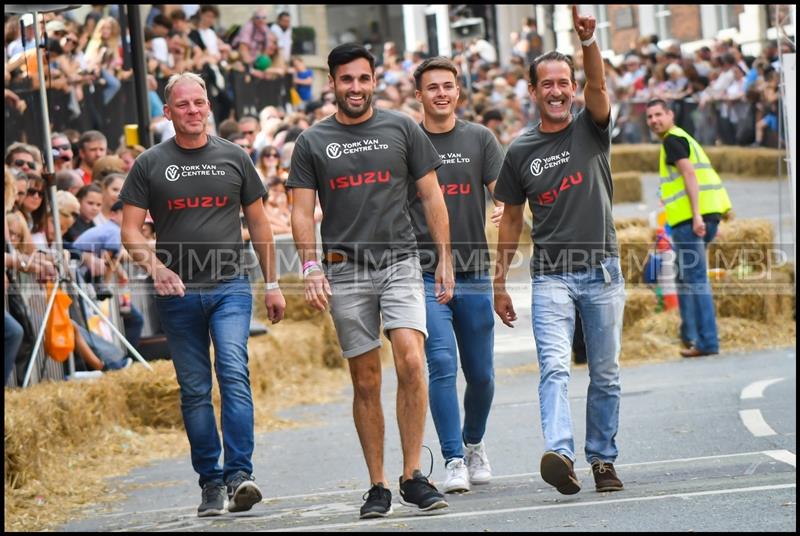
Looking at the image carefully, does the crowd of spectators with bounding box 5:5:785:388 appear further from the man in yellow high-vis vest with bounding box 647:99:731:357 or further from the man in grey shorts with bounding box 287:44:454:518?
the man in grey shorts with bounding box 287:44:454:518

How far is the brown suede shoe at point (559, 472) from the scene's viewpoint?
798cm

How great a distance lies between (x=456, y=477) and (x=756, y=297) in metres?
8.65

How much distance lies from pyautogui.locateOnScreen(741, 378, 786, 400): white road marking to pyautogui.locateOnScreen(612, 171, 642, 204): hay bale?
16.6 m

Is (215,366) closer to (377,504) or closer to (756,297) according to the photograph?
(377,504)

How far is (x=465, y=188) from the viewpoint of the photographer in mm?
9102

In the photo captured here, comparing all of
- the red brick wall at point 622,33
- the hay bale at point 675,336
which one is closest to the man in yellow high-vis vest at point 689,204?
the hay bale at point 675,336

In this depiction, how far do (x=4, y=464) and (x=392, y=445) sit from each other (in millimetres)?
2801

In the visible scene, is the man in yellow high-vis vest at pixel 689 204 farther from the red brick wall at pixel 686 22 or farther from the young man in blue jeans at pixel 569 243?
the red brick wall at pixel 686 22

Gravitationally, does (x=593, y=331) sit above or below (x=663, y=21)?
below

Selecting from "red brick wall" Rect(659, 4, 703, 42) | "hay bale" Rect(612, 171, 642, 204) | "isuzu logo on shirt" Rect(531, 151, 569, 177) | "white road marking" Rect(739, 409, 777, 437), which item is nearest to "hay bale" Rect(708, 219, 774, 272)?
"white road marking" Rect(739, 409, 777, 437)

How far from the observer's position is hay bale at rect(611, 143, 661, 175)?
105ft

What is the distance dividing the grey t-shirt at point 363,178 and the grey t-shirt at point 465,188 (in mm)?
773

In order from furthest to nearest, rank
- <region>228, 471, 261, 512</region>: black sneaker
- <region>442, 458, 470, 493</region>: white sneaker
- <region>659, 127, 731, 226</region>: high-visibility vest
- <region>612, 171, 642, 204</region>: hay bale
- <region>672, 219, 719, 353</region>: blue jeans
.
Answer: <region>612, 171, 642, 204</region>: hay bale < <region>672, 219, 719, 353</region>: blue jeans < <region>659, 127, 731, 226</region>: high-visibility vest < <region>442, 458, 470, 493</region>: white sneaker < <region>228, 471, 261, 512</region>: black sneaker

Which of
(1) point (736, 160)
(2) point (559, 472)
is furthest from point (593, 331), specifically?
(1) point (736, 160)
